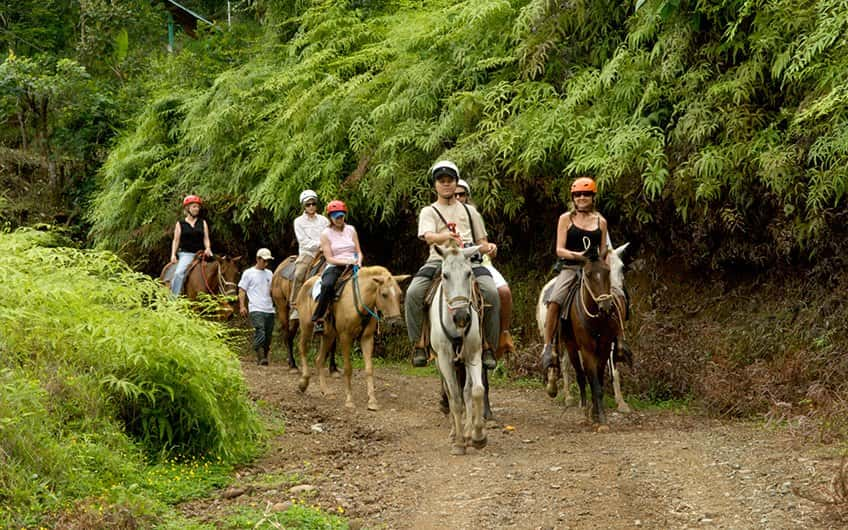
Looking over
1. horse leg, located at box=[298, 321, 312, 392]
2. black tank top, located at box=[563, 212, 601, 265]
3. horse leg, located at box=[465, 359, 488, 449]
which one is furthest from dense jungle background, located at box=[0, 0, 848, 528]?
black tank top, located at box=[563, 212, 601, 265]

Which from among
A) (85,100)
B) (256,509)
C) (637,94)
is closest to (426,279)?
(256,509)

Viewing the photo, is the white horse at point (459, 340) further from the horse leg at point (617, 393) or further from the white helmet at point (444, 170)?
the horse leg at point (617, 393)

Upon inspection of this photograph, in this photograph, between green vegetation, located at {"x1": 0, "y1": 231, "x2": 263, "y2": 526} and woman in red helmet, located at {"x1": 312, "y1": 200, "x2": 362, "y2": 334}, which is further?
woman in red helmet, located at {"x1": 312, "y1": 200, "x2": 362, "y2": 334}

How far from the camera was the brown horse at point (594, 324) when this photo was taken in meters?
10.7

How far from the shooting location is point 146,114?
25469mm

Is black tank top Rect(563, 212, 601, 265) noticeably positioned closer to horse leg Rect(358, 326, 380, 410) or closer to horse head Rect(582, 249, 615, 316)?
horse head Rect(582, 249, 615, 316)

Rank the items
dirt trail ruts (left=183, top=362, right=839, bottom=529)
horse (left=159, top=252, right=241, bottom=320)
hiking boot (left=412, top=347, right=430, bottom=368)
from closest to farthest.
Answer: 1. dirt trail ruts (left=183, top=362, right=839, bottom=529)
2. hiking boot (left=412, top=347, right=430, bottom=368)
3. horse (left=159, top=252, right=241, bottom=320)

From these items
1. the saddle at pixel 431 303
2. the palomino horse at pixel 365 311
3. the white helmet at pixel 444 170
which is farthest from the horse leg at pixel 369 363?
the white helmet at pixel 444 170

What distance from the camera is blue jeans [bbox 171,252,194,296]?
1823cm

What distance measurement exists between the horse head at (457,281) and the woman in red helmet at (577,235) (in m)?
1.63

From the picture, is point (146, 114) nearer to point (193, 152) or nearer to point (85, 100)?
point (193, 152)

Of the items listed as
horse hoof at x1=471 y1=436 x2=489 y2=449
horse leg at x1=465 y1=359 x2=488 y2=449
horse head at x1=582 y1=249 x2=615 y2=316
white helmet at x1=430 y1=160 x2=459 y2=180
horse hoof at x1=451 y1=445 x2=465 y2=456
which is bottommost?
horse hoof at x1=451 y1=445 x2=465 y2=456

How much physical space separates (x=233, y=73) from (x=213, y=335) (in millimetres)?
13603

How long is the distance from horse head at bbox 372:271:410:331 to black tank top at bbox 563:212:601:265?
3046mm
